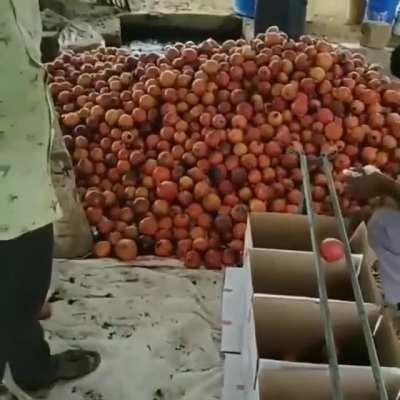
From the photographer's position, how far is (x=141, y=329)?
6.50 ft

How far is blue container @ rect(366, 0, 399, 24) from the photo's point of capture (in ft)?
13.9

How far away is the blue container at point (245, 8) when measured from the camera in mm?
4176

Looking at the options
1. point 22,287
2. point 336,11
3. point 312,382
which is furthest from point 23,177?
point 336,11

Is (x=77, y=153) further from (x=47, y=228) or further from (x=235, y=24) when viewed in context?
(x=235, y=24)

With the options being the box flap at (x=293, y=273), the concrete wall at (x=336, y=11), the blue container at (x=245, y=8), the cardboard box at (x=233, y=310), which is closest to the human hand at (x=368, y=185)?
the box flap at (x=293, y=273)

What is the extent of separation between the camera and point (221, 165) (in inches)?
89.7

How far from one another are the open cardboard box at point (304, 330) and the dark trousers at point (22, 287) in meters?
0.41

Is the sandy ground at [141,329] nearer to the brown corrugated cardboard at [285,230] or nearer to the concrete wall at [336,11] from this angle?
the brown corrugated cardboard at [285,230]

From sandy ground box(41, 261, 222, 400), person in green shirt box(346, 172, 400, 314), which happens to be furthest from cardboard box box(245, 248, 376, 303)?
sandy ground box(41, 261, 222, 400)

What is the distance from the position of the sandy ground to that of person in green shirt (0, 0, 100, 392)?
0.35 meters

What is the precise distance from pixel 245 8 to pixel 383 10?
2.44 feet

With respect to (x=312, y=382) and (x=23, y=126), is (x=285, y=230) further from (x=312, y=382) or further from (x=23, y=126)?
(x=23, y=126)

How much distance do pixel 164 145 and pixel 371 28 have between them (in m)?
2.20

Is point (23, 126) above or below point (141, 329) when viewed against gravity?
above
